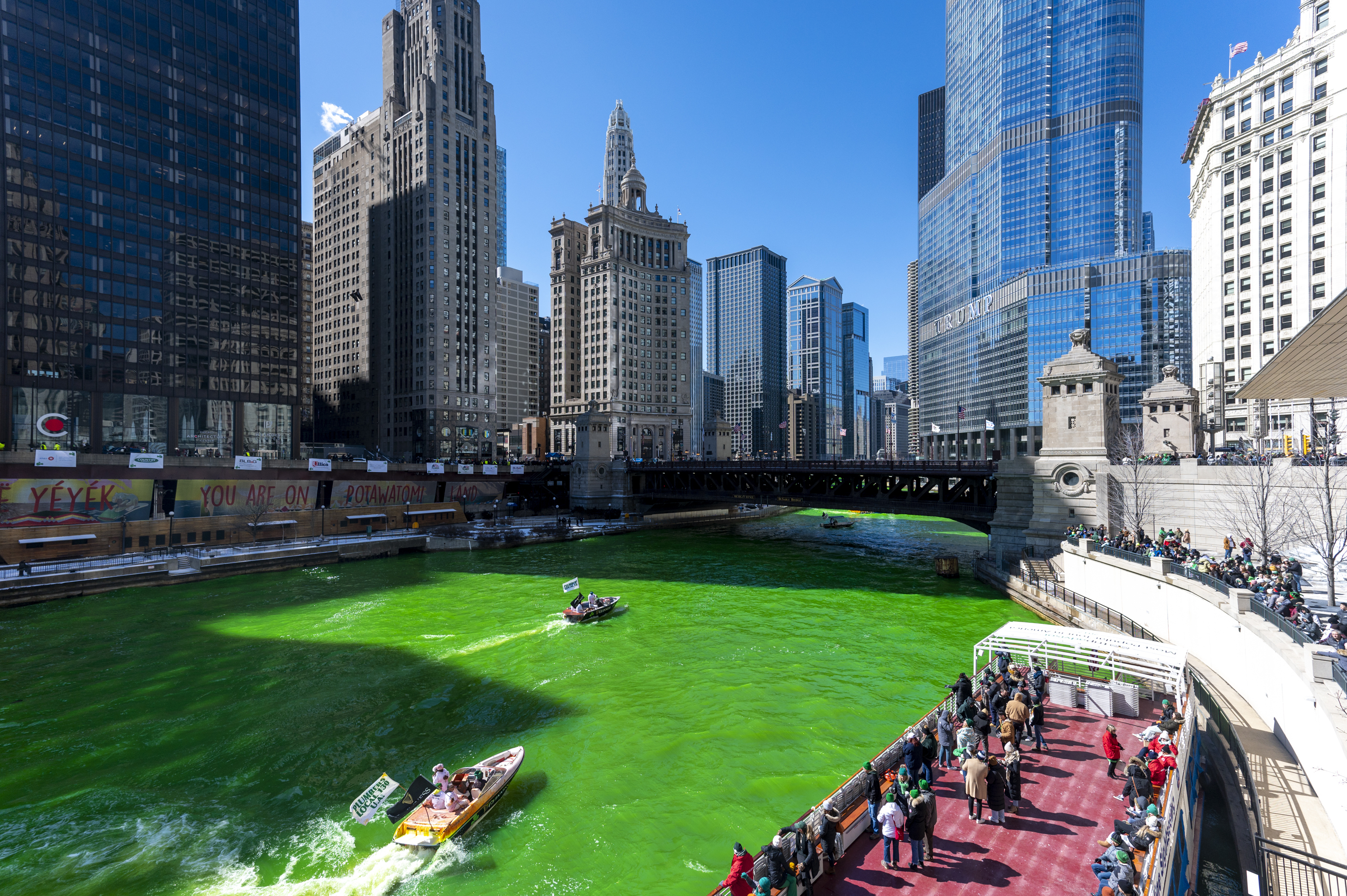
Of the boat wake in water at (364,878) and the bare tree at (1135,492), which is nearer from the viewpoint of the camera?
the boat wake in water at (364,878)

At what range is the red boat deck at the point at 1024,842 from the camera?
12742mm

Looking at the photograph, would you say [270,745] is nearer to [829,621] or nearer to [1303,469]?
[829,621]

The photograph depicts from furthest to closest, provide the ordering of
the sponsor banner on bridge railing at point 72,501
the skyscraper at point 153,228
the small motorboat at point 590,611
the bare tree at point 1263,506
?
1. the skyscraper at point 153,228
2. the sponsor banner on bridge railing at point 72,501
3. the small motorboat at point 590,611
4. the bare tree at point 1263,506

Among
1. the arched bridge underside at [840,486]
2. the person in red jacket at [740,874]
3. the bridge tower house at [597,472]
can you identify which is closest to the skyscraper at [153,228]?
the bridge tower house at [597,472]

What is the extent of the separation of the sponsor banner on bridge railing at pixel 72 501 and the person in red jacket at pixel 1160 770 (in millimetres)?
74649

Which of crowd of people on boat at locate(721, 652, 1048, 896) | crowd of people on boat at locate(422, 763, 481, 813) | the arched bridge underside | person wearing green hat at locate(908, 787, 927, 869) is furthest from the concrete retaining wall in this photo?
crowd of people on boat at locate(422, 763, 481, 813)

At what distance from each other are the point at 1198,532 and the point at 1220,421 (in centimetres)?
6071

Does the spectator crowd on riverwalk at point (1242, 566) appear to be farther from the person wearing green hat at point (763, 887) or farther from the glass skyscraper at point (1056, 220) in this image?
the glass skyscraper at point (1056, 220)

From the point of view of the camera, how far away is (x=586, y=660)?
108ft

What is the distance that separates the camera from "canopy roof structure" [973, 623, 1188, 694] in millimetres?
20609

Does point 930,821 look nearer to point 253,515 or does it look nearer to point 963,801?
point 963,801

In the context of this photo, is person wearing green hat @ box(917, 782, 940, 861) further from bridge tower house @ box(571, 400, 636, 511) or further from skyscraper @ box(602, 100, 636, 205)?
skyscraper @ box(602, 100, 636, 205)

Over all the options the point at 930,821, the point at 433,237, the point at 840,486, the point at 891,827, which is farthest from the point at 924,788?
the point at 433,237

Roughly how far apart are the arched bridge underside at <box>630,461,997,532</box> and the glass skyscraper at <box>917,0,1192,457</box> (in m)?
76.3
